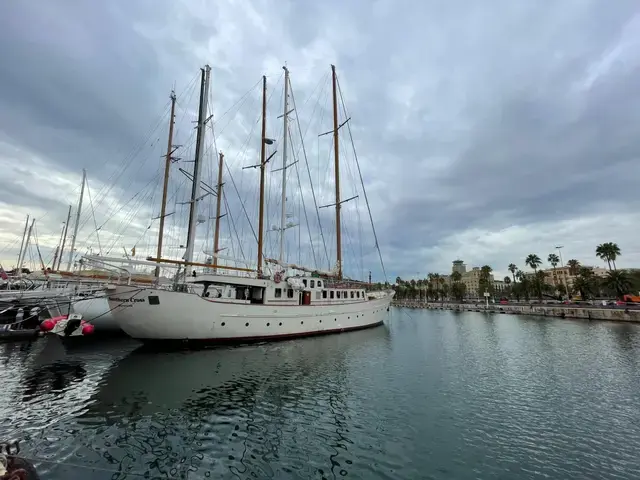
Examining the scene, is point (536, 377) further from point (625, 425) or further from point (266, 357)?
point (266, 357)

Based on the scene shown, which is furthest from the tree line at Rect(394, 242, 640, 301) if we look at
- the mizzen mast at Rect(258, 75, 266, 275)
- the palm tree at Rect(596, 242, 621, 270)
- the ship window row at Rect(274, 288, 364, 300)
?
the mizzen mast at Rect(258, 75, 266, 275)

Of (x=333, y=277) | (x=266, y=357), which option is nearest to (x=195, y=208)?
(x=266, y=357)

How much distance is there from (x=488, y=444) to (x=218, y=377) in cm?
1229

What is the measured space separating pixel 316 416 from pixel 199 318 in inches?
519

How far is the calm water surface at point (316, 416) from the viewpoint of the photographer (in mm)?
7734

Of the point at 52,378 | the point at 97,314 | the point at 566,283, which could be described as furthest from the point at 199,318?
the point at 566,283

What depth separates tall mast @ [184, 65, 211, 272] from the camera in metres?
24.7

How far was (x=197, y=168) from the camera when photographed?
2566 cm

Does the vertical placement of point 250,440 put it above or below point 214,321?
below

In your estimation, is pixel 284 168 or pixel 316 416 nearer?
pixel 316 416

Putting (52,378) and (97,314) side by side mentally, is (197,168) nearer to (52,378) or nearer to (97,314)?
(52,378)

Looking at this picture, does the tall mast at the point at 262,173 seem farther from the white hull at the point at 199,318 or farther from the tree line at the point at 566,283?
the tree line at the point at 566,283

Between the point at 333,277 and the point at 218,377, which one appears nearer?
the point at 218,377

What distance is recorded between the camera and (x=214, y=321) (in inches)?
858
